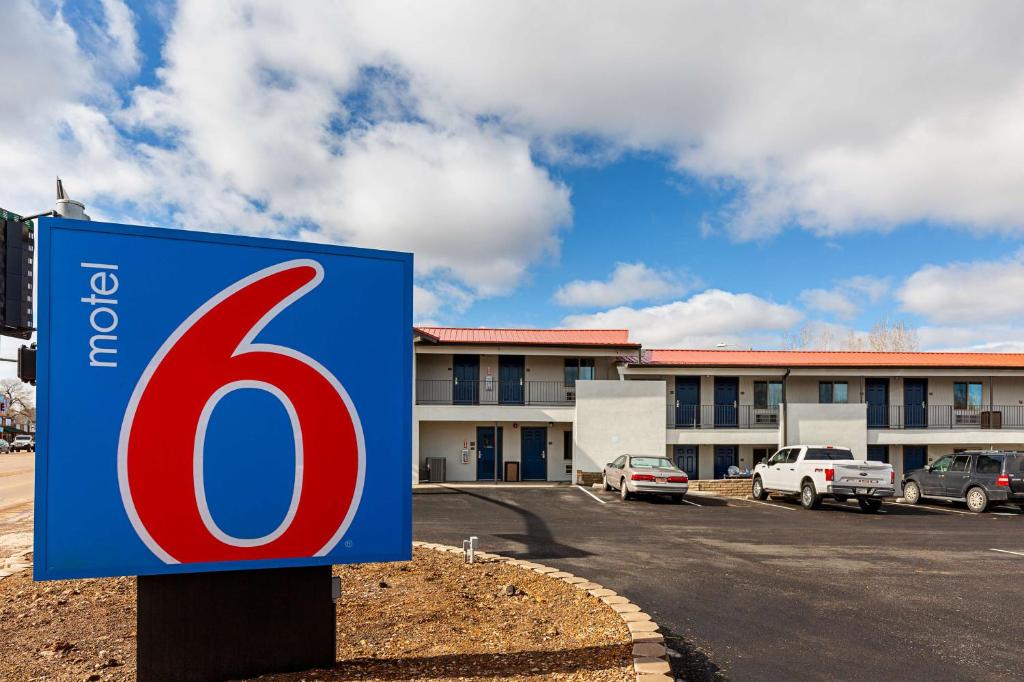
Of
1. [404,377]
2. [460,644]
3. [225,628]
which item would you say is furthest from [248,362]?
[460,644]

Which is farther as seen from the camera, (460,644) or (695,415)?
(695,415)

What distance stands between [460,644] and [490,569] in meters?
2.86

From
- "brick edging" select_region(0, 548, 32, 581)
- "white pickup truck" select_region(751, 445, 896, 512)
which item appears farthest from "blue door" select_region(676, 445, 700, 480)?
"brick edging" select_region(0, 548, 32, 581)

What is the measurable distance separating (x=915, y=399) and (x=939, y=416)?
3.77ft

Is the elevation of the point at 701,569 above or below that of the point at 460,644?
below

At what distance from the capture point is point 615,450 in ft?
83.2

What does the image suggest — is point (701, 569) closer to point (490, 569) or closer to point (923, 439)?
point (490, 569)

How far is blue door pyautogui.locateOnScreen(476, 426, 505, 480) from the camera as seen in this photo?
1049 inches

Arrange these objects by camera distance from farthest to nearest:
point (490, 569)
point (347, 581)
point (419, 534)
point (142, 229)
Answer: point (419, 534)
point (490, 569)
point (347, 581)
point (142, 229)

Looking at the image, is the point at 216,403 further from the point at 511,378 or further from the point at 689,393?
the point at 689,393

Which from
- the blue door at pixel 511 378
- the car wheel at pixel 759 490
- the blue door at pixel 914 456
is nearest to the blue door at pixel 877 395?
the blue door at pixel 914 456

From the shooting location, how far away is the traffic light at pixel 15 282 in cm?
771

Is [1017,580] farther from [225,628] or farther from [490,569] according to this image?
[225,628]

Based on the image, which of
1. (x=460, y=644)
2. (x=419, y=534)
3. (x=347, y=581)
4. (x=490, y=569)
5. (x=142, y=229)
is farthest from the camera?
(x=419, y=534)
